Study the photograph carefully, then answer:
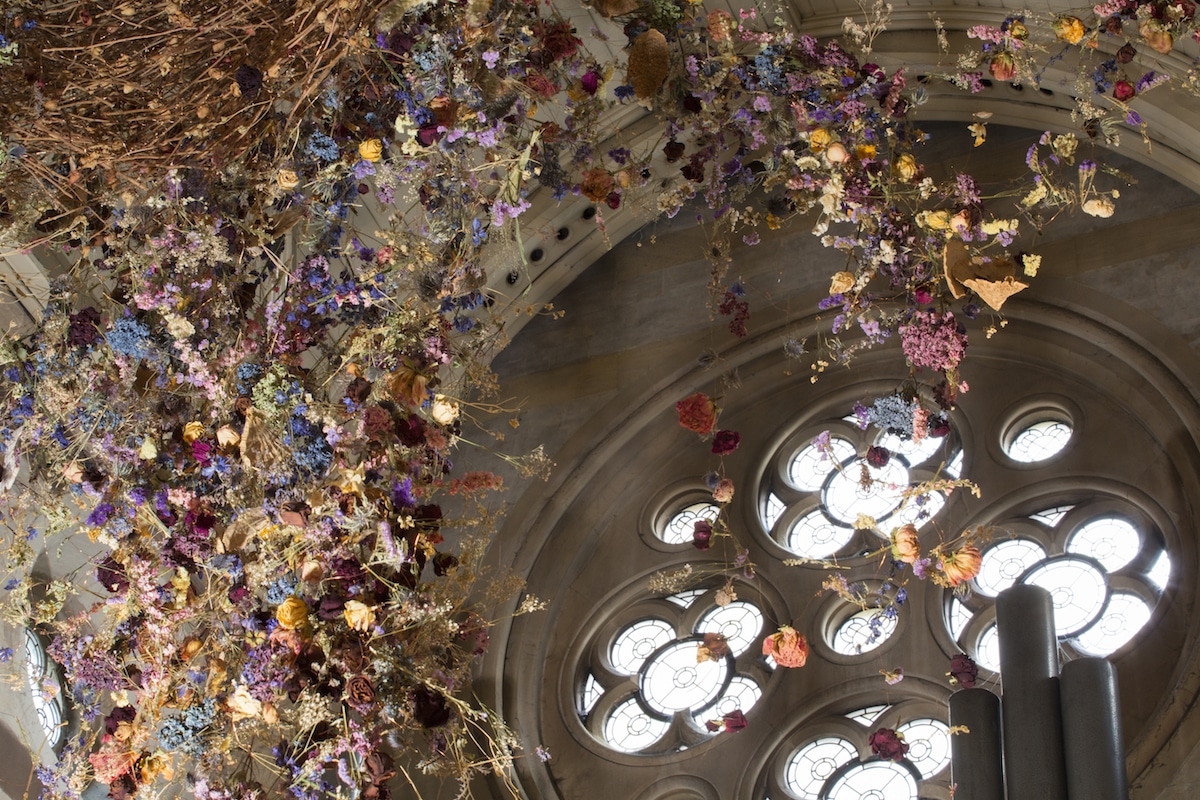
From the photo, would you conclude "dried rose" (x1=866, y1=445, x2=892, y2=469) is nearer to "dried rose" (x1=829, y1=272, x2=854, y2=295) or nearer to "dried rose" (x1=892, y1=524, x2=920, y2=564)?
"dried rose" (x1=892, y1=524, x2=920, y2=564)

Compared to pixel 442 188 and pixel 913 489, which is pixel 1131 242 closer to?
pixel 913 489

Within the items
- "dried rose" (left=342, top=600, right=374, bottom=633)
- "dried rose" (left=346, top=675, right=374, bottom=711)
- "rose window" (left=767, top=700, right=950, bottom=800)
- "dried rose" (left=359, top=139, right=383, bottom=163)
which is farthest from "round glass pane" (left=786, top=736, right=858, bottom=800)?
"dried rose" (left=359, top=139, right=383, bottom=163)

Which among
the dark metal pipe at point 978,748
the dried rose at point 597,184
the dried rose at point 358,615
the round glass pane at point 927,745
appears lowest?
the dried rose at point 358,615

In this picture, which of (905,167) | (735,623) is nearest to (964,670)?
(735,623)

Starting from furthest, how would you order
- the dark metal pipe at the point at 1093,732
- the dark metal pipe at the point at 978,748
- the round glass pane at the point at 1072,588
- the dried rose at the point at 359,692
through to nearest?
1. the round glass pane at the point at 1072,588
2. the dried rose at the point at 359,692
3. the dark metal pipe at the point at 978,748
4. the dark metal pipe at the point at 1093,732

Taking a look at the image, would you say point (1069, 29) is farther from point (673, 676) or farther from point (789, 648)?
point (673, 676)

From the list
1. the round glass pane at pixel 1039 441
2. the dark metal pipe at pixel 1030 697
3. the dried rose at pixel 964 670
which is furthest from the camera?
the round glass pane at pixel 1039 441

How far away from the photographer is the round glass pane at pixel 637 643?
686cm

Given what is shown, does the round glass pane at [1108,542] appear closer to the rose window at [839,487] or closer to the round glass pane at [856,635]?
the rose window at [839,487]

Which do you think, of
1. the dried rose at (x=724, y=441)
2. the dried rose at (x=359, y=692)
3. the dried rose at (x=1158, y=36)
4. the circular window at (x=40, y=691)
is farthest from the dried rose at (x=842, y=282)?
the circular window at (x=40, y=691)

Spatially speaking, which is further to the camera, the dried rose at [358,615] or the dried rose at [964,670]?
the dried rose at [964,670]

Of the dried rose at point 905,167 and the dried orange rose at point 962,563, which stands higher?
the dried rose at point 905,167

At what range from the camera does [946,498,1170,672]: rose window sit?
19.0 feet

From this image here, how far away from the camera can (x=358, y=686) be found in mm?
4562
